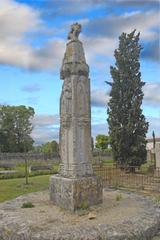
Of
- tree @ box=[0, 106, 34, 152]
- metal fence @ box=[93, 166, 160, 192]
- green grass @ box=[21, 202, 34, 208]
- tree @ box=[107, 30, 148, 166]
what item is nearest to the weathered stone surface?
green grass @ box=[21, 202, 34, 208]

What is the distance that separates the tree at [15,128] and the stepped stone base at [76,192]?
59.1 metres

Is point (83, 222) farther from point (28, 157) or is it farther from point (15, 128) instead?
point (15, 128)

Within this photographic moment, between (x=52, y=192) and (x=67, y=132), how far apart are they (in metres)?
1.77

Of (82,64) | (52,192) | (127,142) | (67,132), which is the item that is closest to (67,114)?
(67,132)

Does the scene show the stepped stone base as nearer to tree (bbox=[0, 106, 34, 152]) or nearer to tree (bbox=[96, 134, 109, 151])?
tree (bbox=[0, 106, 34, 152])

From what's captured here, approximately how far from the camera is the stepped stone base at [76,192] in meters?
9.84

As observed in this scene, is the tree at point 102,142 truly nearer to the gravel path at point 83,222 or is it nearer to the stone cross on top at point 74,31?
the stone cross on top at point 74,31

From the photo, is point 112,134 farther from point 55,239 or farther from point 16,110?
point 16,110

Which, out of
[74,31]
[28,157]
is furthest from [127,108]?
[28,157]

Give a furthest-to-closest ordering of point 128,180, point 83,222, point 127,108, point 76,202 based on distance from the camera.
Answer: point 127,108 → point 128,180 → point 76,202 → point 83,222

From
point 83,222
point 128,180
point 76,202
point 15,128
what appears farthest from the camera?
point 15,128

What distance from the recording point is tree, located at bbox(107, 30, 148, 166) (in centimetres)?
2964

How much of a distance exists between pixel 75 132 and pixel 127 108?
20224 millimetres

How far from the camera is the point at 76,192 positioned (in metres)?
9.87
